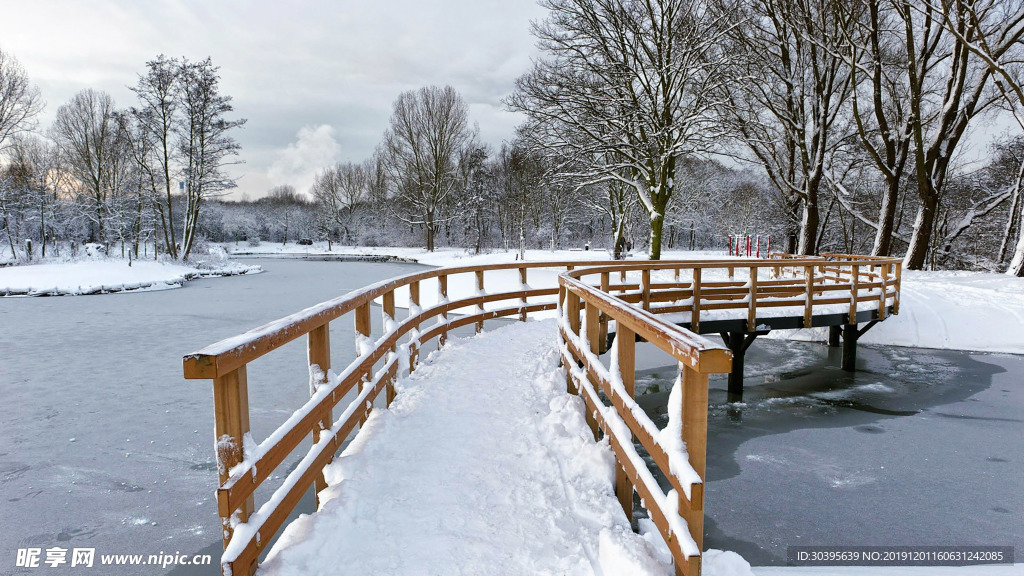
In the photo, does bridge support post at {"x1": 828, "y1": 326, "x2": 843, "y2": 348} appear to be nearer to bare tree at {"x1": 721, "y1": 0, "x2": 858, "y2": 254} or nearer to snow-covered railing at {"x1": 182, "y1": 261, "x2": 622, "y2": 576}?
bare tree at {"x1": 721, "y1": 0, "x2": 858, "y2": 254}

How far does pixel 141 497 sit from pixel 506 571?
3.48 metres

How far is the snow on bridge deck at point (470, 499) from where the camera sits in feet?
7.32

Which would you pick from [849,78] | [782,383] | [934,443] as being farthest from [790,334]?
[849,78]

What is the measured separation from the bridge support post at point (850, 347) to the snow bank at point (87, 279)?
24147mm

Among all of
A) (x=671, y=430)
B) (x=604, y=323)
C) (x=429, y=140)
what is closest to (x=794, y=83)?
(x=604, y=323)

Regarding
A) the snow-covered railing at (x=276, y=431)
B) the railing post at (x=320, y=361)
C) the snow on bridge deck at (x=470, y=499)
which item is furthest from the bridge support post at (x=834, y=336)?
the railing post at (x=320, y=361)

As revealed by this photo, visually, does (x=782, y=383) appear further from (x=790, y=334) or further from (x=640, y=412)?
(x=640, y=412)

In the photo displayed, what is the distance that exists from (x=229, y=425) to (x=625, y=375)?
79.6 inches

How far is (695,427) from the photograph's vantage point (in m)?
1.86

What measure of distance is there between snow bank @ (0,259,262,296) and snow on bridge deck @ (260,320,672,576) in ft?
70.2

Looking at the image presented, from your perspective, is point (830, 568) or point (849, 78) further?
point (849, 78)

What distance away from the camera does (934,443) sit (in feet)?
18.9

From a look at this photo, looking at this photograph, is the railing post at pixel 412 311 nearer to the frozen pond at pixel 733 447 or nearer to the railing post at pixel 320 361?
the frozen pond at pixel 733 447

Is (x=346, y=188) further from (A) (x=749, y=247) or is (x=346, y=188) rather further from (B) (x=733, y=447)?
(B) (x=733, y=447)
